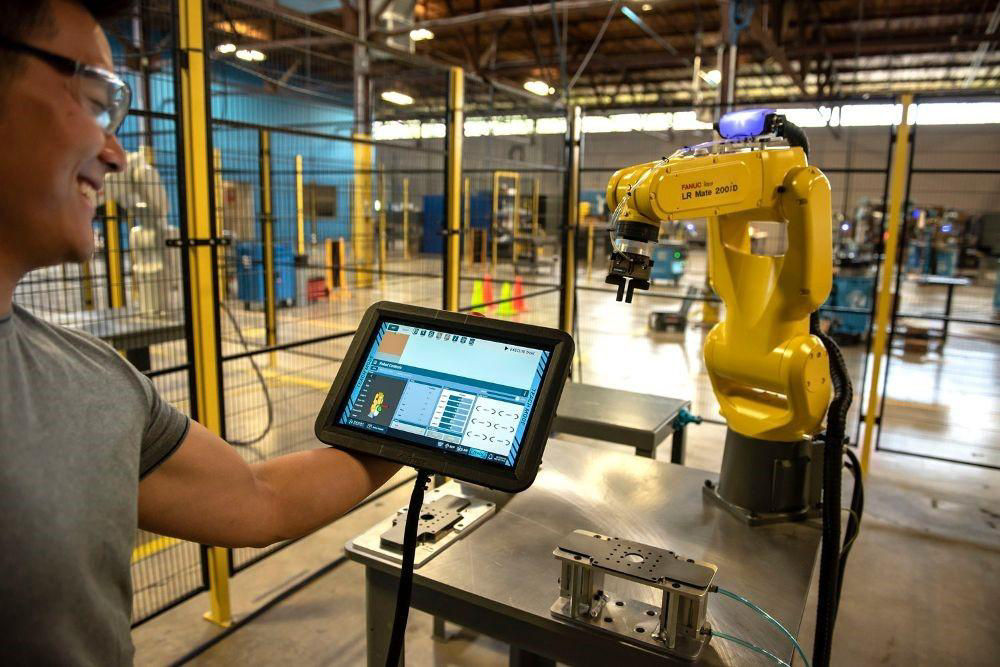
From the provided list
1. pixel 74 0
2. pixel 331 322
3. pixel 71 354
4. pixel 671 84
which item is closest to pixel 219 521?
pixel 71 354

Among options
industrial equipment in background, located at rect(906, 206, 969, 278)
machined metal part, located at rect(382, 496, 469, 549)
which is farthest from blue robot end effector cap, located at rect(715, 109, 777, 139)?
industrial equipment in background, located at rect(906, 206, 969, 278)

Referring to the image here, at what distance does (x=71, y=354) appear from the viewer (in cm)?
81

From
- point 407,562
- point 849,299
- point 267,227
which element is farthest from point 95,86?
point 849,299

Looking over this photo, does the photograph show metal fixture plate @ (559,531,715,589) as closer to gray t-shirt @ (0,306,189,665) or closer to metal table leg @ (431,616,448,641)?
gray t-shirt @ (0,306,189,665)

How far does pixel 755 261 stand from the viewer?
1923 mm

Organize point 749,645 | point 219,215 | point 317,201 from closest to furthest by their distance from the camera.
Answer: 1. point 749,645
2. point 219,215
3. point 317,201

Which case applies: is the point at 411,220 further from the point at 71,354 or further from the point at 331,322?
the point at 71,354

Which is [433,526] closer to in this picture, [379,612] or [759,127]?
[379,612]

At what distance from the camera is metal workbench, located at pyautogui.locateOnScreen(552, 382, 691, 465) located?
2529 millimetres

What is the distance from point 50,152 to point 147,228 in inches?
177

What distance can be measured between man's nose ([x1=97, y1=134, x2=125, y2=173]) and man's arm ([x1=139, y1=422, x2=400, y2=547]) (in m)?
0.39

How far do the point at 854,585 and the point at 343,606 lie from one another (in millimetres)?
2412

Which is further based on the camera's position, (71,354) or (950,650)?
(950,650)

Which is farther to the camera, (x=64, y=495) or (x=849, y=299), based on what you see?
(x=849, y=299)
